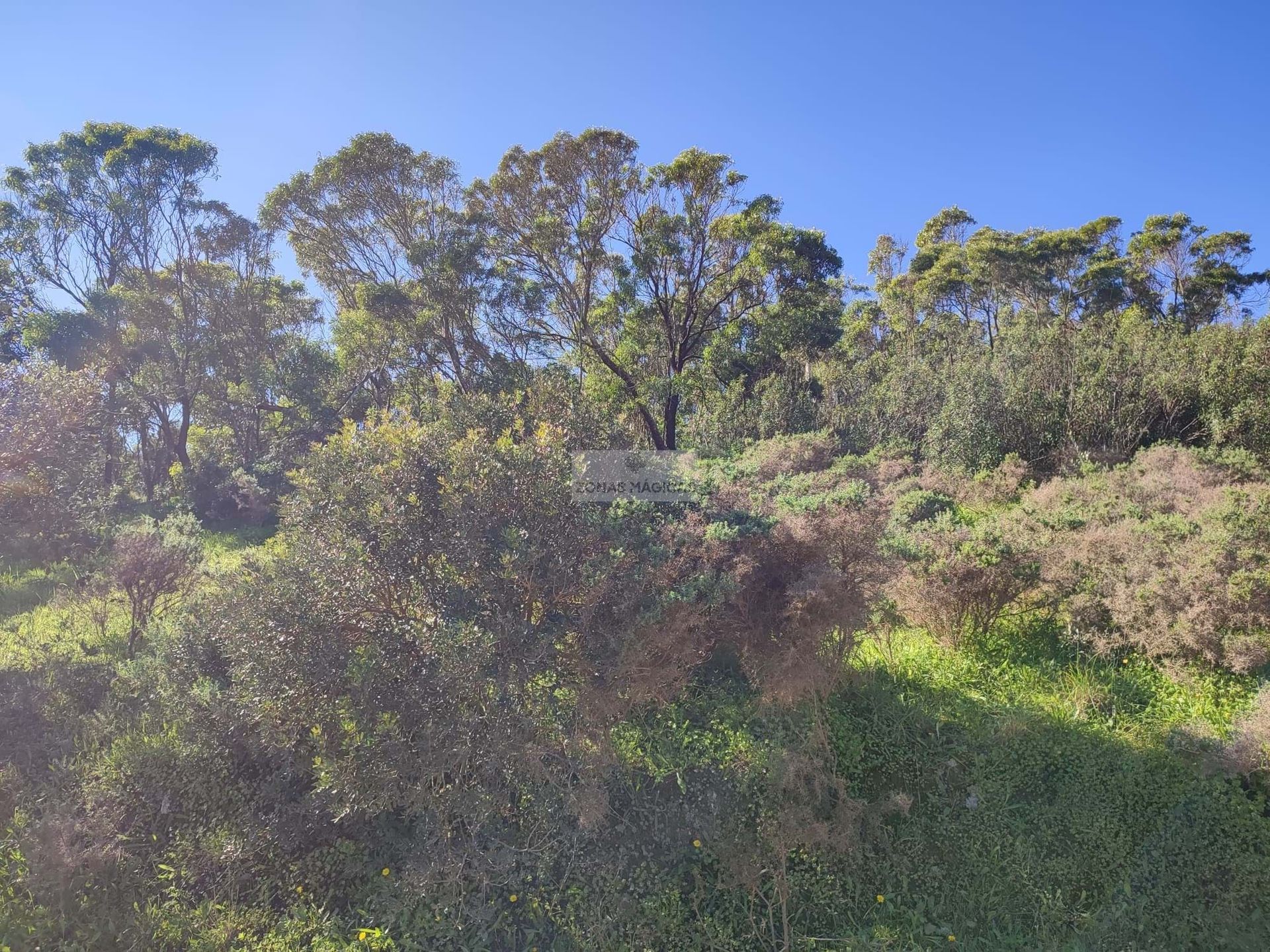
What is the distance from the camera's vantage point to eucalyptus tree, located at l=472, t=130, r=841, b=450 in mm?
Answer: 12352

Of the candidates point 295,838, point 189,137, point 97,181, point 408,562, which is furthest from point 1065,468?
point 97,181

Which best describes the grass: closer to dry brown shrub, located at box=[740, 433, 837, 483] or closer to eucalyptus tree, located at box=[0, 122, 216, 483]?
dry brown shrub, located at box=[740, 433, 837, 483]

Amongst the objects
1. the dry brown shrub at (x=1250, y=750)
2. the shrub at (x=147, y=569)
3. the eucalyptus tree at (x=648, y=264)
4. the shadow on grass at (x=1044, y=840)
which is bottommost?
the shadow on grass at (x=1044, y=840)

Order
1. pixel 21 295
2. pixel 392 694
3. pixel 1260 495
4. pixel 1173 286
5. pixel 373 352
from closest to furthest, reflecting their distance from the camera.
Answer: pixel 392 694 < pixel 1260 495 < pixel 21 295 < pixel 373 352 < pixel 1173 286

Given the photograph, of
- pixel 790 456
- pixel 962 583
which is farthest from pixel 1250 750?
pixel 790 456

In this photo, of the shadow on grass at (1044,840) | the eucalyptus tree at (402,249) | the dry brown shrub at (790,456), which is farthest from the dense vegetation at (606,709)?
the eucalyptus tree at (402,249)

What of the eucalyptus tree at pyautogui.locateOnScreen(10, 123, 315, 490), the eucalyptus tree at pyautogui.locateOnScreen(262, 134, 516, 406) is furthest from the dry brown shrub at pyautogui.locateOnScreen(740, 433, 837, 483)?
the eucalyptus tree at pyautogui.locateOnScreen(10, 123, 315, 490)

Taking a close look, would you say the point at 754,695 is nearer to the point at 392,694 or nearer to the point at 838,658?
the point at 838,658

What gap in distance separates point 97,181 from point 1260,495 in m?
19.4

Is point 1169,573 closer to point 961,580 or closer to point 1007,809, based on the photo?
point 961,580

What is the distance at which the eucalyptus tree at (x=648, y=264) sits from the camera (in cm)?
1235

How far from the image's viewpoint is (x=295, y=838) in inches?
142

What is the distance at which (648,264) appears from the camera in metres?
12.6

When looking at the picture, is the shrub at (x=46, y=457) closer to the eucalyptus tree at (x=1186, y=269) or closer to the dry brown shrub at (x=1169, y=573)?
the dry brown shrub at (x=1169, y=573)
